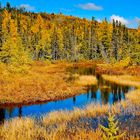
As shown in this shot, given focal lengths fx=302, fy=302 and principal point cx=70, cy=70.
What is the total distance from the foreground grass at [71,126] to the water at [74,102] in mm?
4071

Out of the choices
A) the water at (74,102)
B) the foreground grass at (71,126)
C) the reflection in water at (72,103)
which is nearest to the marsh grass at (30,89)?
the water at (74,102)

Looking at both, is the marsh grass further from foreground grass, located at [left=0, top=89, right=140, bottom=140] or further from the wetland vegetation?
foreground grass, located at [left=0, top=89, right=140, bottom=140]

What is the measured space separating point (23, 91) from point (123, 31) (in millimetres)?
93625

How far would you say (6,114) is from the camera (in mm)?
26062

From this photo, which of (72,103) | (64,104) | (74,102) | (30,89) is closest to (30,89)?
(30,89)

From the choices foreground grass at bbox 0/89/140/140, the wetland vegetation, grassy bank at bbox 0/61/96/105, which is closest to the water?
the wetland vegetation

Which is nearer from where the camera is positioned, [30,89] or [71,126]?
[71,126]

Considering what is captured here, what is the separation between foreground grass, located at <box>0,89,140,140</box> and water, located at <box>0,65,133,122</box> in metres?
4.07

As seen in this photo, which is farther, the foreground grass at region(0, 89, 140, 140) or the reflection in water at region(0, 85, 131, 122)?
the reflection in water at region(0, 85, 131, 122)

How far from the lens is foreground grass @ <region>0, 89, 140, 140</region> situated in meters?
14.9

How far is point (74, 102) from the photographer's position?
103 ft

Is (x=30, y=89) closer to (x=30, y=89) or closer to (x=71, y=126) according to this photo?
(x=30, y=89)

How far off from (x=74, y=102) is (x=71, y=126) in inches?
535

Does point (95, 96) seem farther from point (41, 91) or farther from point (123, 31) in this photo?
point (123, 31)
